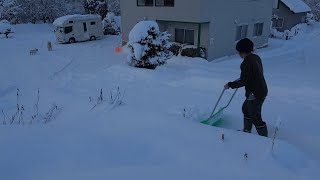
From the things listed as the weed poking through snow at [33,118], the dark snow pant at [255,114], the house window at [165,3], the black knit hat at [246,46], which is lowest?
the weed poking through snow at [33,118]

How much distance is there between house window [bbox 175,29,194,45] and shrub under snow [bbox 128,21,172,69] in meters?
4.47

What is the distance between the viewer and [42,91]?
10.1 metres

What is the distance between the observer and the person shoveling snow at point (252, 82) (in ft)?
15.5

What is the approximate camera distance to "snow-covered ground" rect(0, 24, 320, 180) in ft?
10.5

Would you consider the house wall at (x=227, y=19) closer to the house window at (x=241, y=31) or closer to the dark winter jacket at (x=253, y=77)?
the house window at (x=241, y=31)

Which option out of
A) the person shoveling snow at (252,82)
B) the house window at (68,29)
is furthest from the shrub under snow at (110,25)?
the person shoveling snow at (252,82)

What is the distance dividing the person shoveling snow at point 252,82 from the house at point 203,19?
11.4 m

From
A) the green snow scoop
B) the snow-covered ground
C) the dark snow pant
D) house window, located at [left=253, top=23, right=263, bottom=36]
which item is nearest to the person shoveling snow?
the dark snow pant

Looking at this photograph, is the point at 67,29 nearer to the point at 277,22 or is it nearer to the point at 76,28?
the point at 76,28

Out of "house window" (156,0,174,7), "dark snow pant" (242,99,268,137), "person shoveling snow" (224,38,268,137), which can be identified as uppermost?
"house window" (156,0,174,7)

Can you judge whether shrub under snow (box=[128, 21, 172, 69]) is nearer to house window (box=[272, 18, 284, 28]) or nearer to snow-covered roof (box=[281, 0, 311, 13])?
snow-covered roof (box=[281, 0, 311, 13])

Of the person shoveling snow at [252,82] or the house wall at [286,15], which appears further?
the house wall at [286,15]

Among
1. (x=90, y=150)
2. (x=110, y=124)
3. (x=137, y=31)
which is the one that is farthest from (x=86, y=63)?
(x=90, y=150)

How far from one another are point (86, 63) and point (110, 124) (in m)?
11.7
